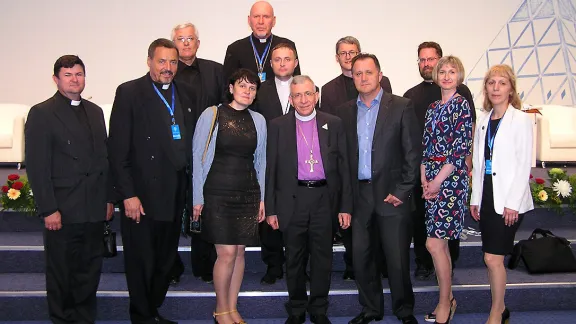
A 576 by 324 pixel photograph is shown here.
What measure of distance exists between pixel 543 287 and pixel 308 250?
1.69 meters

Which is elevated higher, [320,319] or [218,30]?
Result: [218,30]

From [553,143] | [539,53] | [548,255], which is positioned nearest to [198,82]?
[548,255]

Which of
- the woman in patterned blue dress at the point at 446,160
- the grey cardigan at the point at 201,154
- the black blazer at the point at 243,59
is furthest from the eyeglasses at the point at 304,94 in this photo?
the black blazer at the point at 243,59

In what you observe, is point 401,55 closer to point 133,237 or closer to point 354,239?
point 354,239

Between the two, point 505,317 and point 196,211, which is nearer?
point 196,211

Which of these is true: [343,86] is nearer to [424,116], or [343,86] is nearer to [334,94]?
[334,94]

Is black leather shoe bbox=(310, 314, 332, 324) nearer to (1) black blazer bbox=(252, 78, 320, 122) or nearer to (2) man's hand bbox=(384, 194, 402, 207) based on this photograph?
(2) man's hand bbox=(384, 194, 402, 207)

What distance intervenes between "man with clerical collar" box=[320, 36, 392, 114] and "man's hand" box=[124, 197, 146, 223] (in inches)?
58.5

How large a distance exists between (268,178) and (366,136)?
2.11 ft

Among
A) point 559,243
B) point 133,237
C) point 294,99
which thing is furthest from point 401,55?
point 133,237

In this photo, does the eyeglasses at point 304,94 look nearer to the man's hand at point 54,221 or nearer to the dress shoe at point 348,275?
the dress shoe at point 348,275

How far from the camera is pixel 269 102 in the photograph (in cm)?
405

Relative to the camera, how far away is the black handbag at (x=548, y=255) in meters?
4.32

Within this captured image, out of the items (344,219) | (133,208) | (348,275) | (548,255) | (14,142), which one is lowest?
(348,275)
